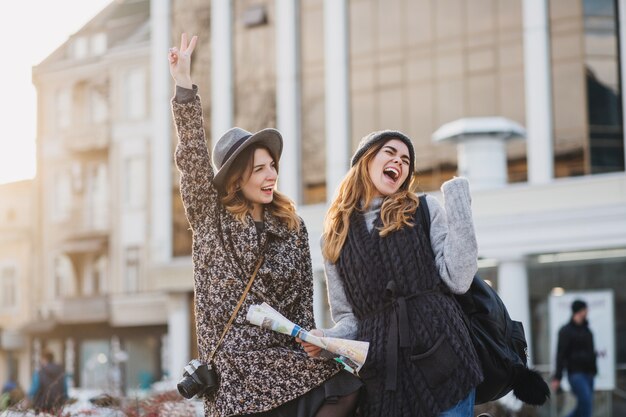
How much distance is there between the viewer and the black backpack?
4.96 meters

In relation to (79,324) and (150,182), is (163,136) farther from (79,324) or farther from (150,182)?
(79,324)

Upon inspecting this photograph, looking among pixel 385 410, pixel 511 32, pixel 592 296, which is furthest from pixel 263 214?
pixel 511 32

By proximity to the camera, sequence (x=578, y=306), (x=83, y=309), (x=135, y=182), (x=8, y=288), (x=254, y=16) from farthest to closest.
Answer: (x=8, y=288)
(x=83, y=309)
(x=135, y=182)
(x=254, y=16)
(x=578, y=306)

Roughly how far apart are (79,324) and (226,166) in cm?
4415

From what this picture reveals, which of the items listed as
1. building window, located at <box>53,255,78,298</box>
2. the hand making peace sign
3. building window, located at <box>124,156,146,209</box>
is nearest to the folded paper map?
the hand making peace sign

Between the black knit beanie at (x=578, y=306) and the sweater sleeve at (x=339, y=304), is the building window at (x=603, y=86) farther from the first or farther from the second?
the sweater sleeve at (x=339, y=304)

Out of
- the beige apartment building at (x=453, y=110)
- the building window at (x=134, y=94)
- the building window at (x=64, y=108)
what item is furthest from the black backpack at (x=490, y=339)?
the building window at (x=64, y=108)

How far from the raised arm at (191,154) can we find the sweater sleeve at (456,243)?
980mm

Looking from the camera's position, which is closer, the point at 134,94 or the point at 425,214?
the point at 425,214

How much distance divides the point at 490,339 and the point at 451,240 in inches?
19.5

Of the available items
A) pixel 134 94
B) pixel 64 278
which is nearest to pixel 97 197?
pixel 64 278

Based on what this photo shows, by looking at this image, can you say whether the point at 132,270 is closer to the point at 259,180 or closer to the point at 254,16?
the point at 254,16

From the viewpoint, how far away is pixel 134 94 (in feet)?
152

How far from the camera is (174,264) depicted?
35000 mm
